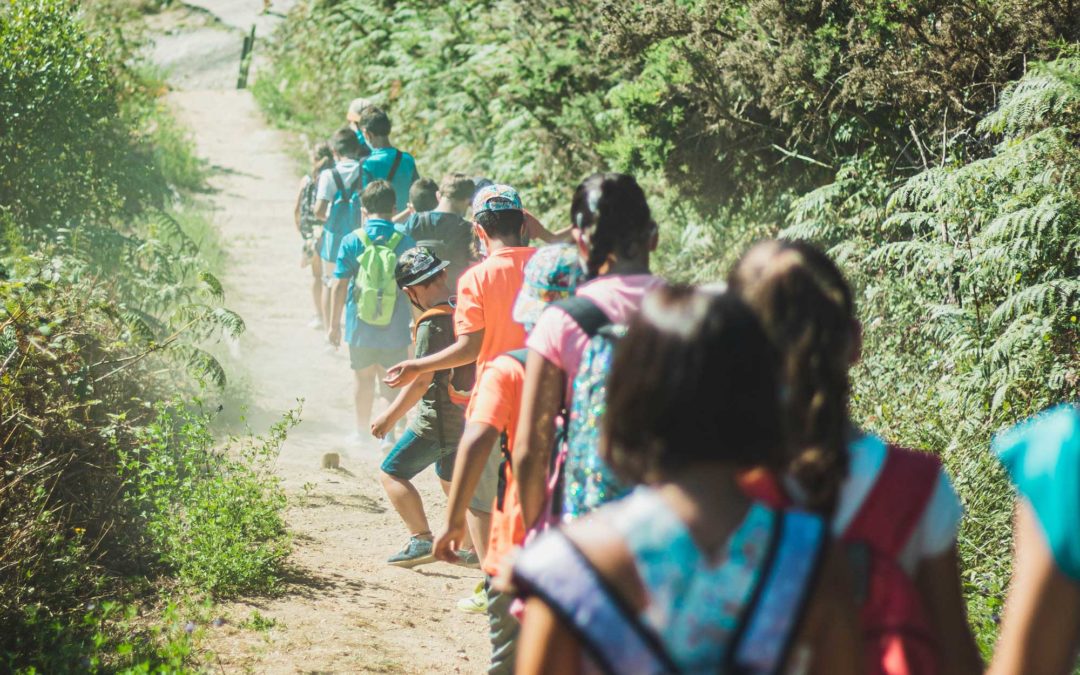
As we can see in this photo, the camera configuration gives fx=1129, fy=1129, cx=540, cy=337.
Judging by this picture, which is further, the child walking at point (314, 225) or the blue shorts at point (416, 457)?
the child walking at point (314, 225)

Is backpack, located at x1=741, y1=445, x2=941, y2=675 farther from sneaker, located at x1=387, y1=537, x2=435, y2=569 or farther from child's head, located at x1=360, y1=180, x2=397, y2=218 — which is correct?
child's head, located at x1=360, y1=180, x2=397, y2=218

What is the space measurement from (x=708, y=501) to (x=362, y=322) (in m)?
6.76

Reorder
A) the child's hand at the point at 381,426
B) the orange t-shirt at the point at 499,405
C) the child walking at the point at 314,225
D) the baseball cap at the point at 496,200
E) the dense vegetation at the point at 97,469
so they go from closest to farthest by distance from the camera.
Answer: the orange t-shirt at the point at 499,405, the dense vegetation at the point at 97,469, the child's hand at the point at 381,426, the baseball cap at the point at 496,200, the child walking at the point at 314,225

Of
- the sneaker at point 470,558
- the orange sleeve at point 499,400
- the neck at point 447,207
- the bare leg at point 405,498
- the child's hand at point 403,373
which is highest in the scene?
the orange sleeve at point 499,400

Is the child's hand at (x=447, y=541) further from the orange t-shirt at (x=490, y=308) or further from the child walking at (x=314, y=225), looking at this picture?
the child walking at (x=314, y=225)

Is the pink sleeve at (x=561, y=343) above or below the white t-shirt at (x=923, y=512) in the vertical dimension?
below

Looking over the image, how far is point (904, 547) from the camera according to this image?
2070 millimetres

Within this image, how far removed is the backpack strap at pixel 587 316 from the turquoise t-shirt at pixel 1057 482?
132 cm

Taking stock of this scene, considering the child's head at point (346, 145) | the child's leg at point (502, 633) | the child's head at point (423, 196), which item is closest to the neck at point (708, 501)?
the child's leg at point (502, 633)

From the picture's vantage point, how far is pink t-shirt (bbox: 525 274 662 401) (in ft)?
9.83

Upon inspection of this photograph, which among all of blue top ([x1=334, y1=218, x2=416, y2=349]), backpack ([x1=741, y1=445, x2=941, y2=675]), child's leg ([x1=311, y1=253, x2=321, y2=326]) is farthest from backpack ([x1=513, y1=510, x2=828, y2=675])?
child's leg ([x1=311, y1=253, x2=321, y2=326])

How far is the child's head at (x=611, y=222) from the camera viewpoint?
10.4 ft

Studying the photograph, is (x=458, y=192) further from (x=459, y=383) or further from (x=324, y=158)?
(x=324, y=158)

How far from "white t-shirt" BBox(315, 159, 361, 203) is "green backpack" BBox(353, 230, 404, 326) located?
150cm
